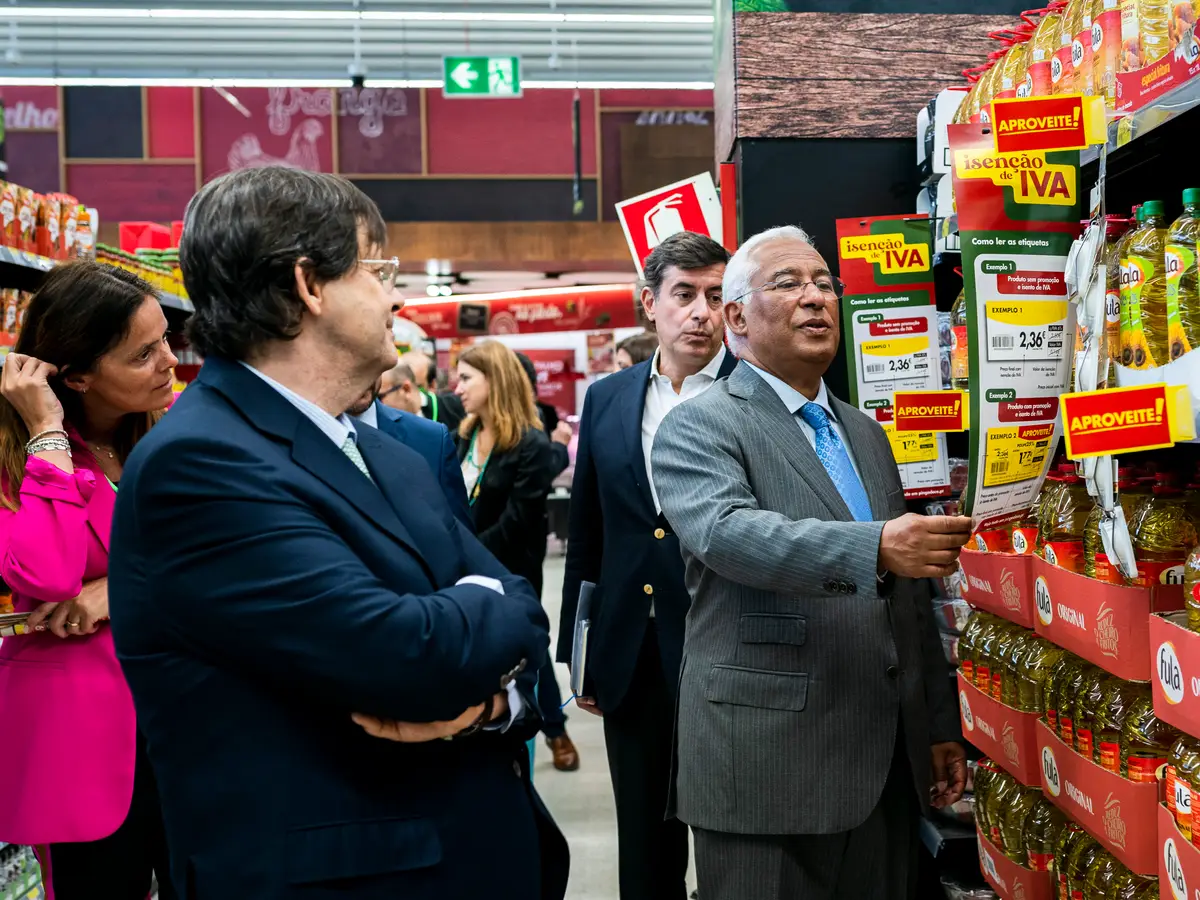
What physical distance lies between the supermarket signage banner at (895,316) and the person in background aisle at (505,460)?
2.23 metres

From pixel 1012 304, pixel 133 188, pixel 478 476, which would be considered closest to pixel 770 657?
pixel 1012 304

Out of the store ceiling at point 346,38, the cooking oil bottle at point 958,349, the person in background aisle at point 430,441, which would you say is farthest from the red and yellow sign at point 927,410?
the store ceiling at point 346,38

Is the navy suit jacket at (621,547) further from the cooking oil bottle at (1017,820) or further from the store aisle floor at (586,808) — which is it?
the store aisle floor at (586,808)

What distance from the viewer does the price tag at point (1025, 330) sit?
5.57 feet

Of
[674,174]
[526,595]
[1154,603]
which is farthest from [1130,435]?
[674,174]

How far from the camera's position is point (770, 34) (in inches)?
133

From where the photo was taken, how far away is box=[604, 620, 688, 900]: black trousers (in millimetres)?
2816

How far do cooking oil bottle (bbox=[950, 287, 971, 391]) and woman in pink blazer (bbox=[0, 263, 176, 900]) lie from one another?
190 centimetres

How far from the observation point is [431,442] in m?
2.46

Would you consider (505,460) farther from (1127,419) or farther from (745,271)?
(1127,419)

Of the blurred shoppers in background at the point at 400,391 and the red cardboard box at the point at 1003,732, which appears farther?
the blurred shoppers in background at the point at 400,391

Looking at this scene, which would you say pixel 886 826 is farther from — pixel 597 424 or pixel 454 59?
pixel 454 59

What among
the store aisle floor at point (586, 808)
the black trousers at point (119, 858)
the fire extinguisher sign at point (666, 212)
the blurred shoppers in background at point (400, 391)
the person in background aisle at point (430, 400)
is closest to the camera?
the black trousers at point (119, 858)

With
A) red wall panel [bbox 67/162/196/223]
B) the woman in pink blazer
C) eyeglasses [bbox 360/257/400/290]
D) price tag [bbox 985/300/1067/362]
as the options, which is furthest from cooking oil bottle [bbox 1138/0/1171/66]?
red wall panel [bbox 67/162/196/223]
